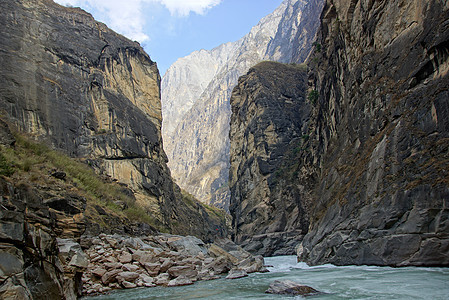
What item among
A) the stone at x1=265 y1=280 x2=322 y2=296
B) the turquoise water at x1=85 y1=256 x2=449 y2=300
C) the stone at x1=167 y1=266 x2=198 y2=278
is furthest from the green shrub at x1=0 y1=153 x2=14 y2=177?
the stone at x1=265 y1=280 x2=322 y2=296

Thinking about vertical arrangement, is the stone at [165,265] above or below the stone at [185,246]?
below

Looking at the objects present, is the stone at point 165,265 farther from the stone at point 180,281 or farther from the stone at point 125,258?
the stone at point 125,258

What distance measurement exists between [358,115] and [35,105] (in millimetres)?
27114

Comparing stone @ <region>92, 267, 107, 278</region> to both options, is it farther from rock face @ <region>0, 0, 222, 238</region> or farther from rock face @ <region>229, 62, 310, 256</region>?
rock face @ <region>229, 62, 310, 256</region>

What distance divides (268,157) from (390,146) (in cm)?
4115

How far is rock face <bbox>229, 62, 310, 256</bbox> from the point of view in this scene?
46281 mm

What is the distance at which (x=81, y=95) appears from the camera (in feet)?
114

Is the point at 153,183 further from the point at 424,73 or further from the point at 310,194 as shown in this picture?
the point at 424,73

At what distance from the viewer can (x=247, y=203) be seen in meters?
A: 57.6

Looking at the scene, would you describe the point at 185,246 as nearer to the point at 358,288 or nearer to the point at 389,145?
the point at 389,145

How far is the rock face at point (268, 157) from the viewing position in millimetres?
46281

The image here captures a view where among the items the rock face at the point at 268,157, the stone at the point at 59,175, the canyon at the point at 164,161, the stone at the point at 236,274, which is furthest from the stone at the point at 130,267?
the rock face at the point at 268,157

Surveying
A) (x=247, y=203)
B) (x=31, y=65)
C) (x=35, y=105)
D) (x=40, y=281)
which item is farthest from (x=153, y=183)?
(x=40, y=281)

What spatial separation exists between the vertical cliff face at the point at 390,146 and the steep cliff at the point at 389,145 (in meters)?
0.04
